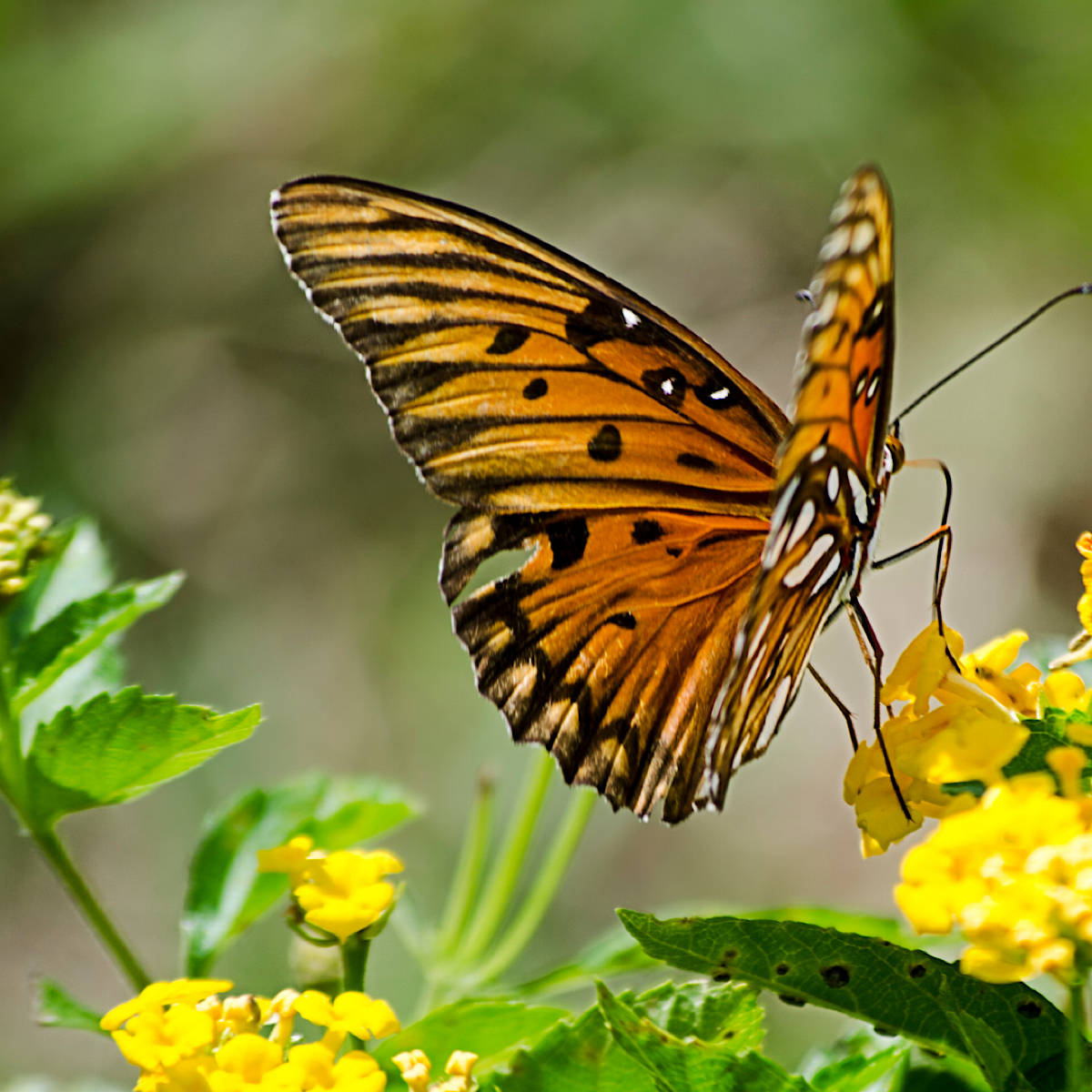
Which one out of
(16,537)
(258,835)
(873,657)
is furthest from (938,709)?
(16,537)

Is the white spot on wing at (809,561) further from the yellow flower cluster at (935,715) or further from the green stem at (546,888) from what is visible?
the green stem at (546,888)

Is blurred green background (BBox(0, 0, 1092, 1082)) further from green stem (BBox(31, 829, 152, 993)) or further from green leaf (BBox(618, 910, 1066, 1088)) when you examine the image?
green leaf (BBox(618, 910, 1066, 1088))

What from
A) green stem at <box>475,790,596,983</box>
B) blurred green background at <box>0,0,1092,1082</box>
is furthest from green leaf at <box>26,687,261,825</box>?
blurred green background at <box>0,0,1092,1082</box>

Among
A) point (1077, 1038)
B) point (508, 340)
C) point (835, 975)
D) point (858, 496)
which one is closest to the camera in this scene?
point (1077, 1038)

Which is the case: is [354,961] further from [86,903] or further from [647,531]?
[647,531]

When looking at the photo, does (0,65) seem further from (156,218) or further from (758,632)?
(758,632)

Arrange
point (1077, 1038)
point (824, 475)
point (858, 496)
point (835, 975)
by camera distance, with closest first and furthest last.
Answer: point (1077, 1038) < point (835, 975) < point (824, 475) < point (858, 496)
